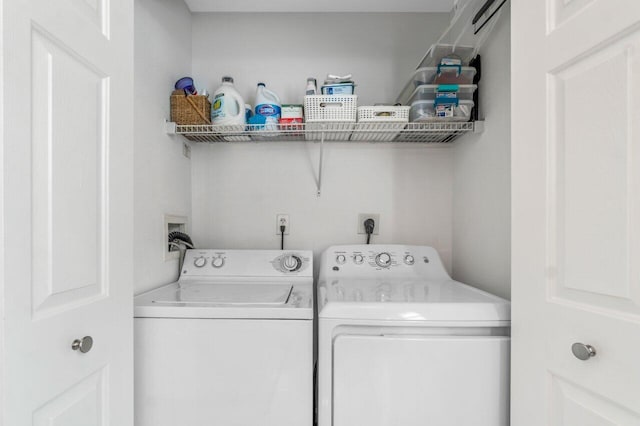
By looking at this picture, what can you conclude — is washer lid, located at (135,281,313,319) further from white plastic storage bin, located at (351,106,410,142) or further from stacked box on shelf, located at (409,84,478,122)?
stacked box on shelf, located at (409,84,478,122)

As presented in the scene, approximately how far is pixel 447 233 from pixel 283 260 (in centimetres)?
100

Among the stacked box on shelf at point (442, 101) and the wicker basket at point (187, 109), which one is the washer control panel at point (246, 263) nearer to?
the wicker basket at point (187, 109)

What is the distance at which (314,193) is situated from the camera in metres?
1.95

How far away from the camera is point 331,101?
1.56 m

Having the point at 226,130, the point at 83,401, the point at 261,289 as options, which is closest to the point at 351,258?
the point at 261,289

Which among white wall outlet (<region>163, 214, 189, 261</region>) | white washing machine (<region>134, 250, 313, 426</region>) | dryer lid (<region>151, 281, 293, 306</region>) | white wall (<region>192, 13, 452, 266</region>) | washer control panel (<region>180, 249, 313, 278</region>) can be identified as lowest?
white washing machine (<region>134, 250, 313, 426</region>)

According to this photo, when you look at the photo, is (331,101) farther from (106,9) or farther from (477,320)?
(477,320)

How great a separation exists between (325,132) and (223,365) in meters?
1.20
